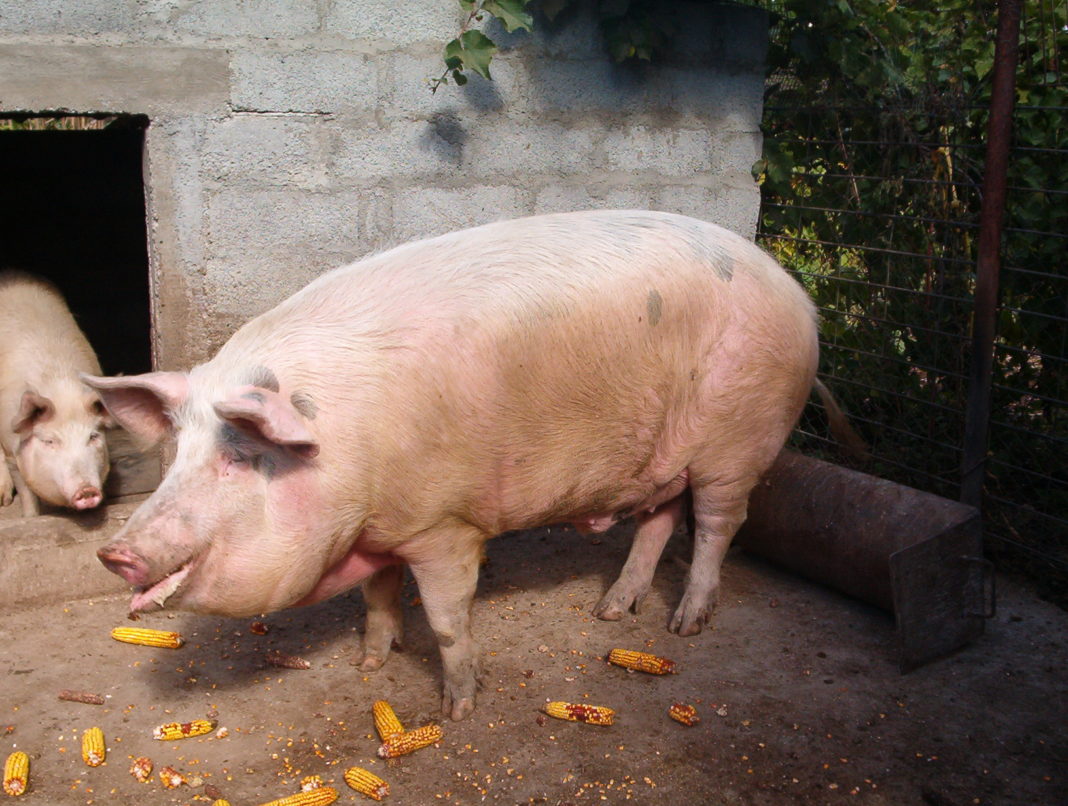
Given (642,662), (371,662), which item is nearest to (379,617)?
(371,662)

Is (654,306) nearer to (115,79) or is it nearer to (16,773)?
(115,79)

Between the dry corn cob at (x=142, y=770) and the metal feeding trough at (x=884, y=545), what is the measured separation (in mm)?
2399

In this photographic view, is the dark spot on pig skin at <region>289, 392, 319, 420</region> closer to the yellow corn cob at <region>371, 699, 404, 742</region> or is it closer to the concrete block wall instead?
the yellow corn cob at <region>371, 699, 404, 742</region>

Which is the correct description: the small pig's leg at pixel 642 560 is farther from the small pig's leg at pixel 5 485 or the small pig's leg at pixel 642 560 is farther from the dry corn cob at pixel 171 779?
the small pig's leg at pixel 5 485

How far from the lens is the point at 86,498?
4.38 metres

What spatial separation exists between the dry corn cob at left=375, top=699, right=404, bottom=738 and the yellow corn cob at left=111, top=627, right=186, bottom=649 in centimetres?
85

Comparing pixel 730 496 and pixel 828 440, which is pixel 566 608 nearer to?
pixel 730 496

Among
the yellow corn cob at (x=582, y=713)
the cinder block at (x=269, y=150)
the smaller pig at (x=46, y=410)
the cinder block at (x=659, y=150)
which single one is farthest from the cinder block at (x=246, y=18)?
the yellow corn cob at (x=582, y=713)

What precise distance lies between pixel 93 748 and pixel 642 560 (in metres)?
2.06

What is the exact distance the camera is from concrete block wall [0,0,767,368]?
3984 millimetres

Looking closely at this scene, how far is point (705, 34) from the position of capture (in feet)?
16.4

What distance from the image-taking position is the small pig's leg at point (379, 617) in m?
3.80

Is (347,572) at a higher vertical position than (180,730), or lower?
higher

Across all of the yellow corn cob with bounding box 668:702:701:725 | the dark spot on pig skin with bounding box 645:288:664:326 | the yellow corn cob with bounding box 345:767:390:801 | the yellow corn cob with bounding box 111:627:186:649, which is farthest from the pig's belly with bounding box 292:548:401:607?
the dark spot on pig skin with bounding box 645:288:664:326
